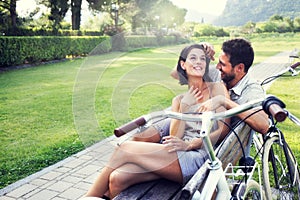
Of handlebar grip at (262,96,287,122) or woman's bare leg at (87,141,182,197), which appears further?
woman's bare leg at (87,141,182,197)

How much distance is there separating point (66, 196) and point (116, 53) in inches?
76.5

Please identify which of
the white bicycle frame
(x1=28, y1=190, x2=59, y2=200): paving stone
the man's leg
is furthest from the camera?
(x1=28, y1=190, x2=59, y2=200): paving stone

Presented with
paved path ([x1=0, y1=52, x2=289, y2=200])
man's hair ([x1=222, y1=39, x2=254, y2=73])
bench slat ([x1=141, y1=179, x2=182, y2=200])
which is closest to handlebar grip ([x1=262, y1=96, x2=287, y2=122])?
bench slat ([x1=141, y1=179, x2=182, y2=200])

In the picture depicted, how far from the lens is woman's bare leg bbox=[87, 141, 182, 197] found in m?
1.93

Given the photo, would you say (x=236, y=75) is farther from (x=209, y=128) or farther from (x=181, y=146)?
(x=209, y=128)

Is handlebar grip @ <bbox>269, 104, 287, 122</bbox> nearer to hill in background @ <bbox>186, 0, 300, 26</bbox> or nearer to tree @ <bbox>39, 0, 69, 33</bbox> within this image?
hill in background @ <bbox>186, 0, 300, 26</bbox>

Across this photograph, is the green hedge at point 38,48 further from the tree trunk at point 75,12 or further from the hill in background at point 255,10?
the tree trunk at point 75,12

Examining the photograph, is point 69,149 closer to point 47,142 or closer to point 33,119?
point 47,142

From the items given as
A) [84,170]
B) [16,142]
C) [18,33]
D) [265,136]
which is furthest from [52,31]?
[265,136]

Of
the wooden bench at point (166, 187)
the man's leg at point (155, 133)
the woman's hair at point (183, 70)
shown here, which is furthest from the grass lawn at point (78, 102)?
the wooden bench at point (166, 187)

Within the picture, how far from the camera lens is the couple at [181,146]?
194cm

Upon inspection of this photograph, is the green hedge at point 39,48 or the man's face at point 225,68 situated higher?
the man's face at point 225,68

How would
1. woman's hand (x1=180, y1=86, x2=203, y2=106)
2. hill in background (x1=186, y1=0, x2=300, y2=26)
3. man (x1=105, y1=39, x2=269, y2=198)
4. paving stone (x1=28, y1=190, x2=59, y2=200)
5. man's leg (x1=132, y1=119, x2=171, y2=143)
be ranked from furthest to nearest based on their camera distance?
1. hill in background (x1=186, y1=0, x2=300, y2=26)
2. paving stone (x1=28, y1=190, x2=59, y2=200)
3. man (x1=105, y1=39, x2=269, y2=198)
4. man's leg (x1=132, y1=119, x2=171, y2=143)
5. woman's hand (x1=180, y1=86, x2=203, y2=106)

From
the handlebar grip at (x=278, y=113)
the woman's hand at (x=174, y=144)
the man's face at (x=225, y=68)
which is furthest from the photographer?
the man's face at (x=225, y=68)
